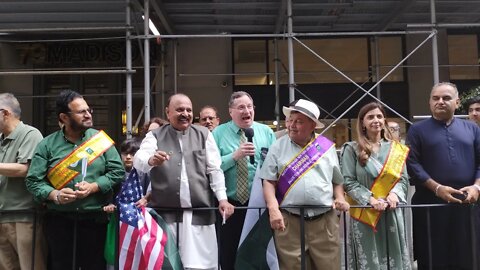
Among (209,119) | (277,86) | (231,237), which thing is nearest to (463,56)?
(277,86)

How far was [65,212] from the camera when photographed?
13.6ft

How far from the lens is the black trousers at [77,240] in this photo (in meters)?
4.17

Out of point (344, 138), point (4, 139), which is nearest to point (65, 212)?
point (4, 139)

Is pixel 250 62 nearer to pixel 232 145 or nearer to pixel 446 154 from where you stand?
pixel 232 145

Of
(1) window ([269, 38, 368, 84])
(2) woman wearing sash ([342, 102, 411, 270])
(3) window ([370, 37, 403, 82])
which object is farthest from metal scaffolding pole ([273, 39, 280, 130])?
(2) woman wearing sash ([342, 102, 411, 270])

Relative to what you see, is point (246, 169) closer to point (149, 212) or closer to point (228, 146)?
point (228, 146)

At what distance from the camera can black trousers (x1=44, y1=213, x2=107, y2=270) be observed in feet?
13.7

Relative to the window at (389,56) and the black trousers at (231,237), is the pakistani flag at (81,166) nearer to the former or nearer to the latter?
the black trousers at (231,237)

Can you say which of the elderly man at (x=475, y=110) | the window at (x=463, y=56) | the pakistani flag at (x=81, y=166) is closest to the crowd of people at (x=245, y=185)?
the pakistani flag at (x=81, y=166)

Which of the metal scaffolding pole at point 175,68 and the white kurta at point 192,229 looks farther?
the metal scaffolding pole at point 175,68

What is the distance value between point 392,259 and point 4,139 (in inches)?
138

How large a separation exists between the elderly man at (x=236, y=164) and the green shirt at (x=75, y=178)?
97 centimetres

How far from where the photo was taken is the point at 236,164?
4.59 meters

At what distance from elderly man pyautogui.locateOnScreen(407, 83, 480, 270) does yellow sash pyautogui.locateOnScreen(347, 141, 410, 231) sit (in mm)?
289
